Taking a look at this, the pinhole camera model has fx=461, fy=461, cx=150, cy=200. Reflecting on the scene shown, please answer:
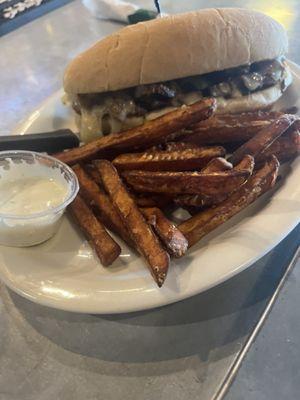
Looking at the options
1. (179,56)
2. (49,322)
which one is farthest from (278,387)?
(179,56)

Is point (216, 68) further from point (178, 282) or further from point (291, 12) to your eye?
point (291, 12)

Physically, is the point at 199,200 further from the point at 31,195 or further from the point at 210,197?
the point at 31,195

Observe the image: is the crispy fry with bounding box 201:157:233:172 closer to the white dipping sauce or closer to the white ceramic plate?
the white ceramic plate

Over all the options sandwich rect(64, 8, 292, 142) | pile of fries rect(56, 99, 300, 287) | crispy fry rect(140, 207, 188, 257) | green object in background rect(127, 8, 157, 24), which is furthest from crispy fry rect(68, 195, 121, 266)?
green object in background rect(127, 8, 157, 24)

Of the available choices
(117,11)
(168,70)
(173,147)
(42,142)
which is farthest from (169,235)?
(117,11)

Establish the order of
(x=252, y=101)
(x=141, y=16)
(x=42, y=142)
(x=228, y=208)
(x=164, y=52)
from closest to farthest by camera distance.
A: (x=228, y=208)
(x=42, y=142)
(x=164, y=52)
(x=252, y=101)
(x=141, y=16)

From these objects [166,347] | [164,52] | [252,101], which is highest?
[164,52]
